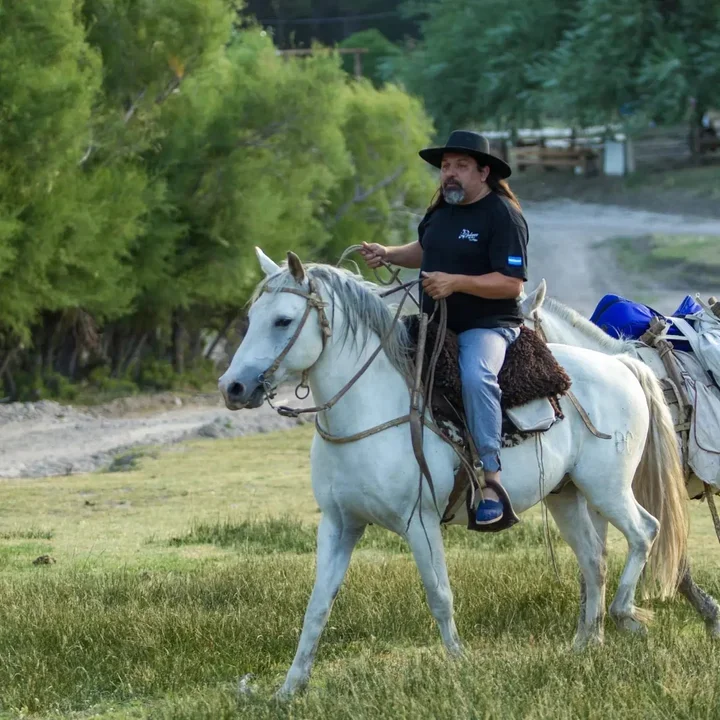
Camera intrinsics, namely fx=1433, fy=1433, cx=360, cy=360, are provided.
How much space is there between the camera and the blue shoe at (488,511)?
6992mm

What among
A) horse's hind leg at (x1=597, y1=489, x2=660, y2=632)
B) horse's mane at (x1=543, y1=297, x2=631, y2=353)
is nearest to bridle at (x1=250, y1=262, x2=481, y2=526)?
horse's hind leg at (x1=597, y1=489, x2=660, y2=632)

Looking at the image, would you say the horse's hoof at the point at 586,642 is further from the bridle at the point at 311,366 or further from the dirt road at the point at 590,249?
the dirt road at the point at 590,249

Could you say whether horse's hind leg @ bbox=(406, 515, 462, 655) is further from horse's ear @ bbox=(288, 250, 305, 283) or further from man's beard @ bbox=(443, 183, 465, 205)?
man's beard @ bbox=(443, 183, 465, 205)

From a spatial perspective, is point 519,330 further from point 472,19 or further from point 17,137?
point 472,19

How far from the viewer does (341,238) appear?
106ft

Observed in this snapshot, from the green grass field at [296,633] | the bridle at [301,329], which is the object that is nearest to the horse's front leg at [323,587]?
the green grass field at [296,633]

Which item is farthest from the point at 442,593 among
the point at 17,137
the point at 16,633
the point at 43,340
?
the point at 43,340

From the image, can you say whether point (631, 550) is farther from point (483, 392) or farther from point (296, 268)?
point (296, 268)

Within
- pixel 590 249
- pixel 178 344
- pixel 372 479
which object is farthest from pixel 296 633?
pixel 590 249

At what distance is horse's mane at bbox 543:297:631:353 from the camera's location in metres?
8.84

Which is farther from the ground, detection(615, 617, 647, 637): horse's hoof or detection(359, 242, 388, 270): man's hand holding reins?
detection(359, 242, 388, 270): man's hand holding reins

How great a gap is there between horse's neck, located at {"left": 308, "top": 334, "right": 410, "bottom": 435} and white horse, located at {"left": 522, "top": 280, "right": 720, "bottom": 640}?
1.59 meters

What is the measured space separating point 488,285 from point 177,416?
741 inches

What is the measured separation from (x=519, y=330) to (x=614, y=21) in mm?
43427
